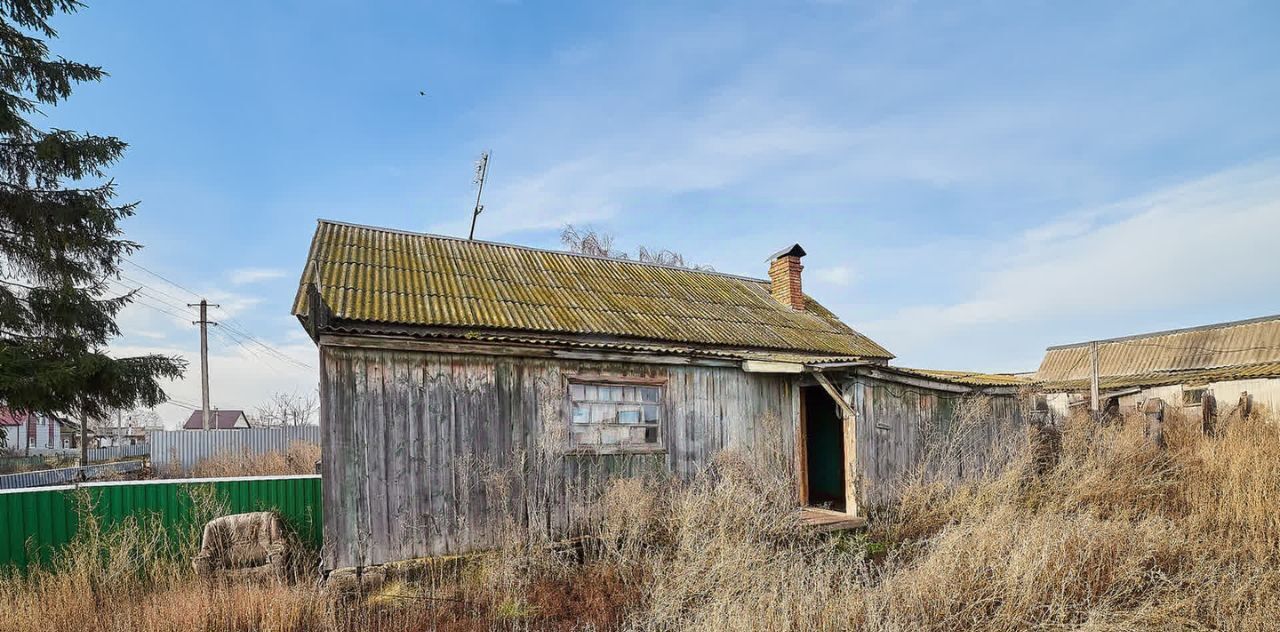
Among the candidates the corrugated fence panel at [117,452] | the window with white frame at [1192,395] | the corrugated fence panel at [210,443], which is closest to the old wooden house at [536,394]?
the window with white frame at [1192,395]

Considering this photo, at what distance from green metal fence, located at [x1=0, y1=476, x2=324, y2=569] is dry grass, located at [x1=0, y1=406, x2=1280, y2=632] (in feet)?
1.37

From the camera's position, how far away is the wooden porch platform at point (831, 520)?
936cm

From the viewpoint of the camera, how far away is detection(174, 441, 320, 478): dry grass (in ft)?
53.7

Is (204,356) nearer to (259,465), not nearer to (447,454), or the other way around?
(259,465)

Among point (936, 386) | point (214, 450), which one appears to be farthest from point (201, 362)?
point (936, 386)

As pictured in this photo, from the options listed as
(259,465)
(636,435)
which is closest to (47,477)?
(259,465)

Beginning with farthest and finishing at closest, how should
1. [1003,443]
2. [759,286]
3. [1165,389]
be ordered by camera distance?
[1165,389] → [759,286] → [1003,443]

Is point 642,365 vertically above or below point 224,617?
above

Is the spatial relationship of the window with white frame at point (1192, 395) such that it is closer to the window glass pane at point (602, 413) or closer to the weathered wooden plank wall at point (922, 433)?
the weathered wooden plank wall at point (922, 433)

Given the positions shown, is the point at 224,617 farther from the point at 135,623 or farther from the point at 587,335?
the point at 587,335

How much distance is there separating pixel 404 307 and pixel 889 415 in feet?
24.5

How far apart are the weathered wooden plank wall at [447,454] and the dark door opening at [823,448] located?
465 cm

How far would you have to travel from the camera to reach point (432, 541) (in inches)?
314

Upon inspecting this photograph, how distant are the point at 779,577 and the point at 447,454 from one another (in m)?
4.16
